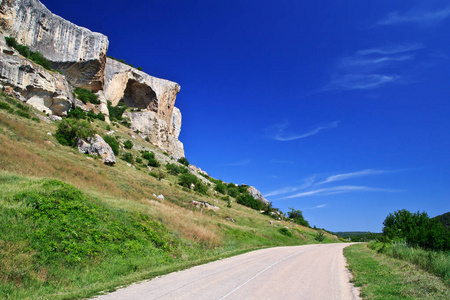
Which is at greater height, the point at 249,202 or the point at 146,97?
the point at 146,97

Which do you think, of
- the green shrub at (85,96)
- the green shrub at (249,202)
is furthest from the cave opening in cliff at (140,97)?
the green shrub at (249,202)

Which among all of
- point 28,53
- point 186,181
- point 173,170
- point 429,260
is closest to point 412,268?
point 429,260

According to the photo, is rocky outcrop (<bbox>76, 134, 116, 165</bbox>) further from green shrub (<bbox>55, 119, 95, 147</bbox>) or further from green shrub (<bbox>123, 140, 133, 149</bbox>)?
green shrub (<bbox>123, 140, 133, 149</bbox>)

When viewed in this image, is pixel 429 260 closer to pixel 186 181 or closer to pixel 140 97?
pixel 186 181

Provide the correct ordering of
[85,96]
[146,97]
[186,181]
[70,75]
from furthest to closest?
[146,97], [70,75], [85,96], [186,181]

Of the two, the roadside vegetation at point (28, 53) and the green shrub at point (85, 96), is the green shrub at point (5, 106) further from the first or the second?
the green shrub at point (85, 96)

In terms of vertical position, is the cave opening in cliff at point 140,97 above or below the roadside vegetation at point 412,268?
above

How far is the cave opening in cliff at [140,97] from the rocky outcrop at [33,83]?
3163 centimetres

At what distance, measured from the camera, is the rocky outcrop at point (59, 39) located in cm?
4456

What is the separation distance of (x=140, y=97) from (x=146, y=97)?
1.88 m

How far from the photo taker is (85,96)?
57562 mm

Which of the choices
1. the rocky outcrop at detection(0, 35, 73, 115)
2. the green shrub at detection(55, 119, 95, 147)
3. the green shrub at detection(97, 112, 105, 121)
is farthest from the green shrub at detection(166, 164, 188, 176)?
the rocky outcrop at detection(0, 35, 73, 115)

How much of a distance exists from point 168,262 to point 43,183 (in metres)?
7.32

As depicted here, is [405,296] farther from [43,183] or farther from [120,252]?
[43,183]
